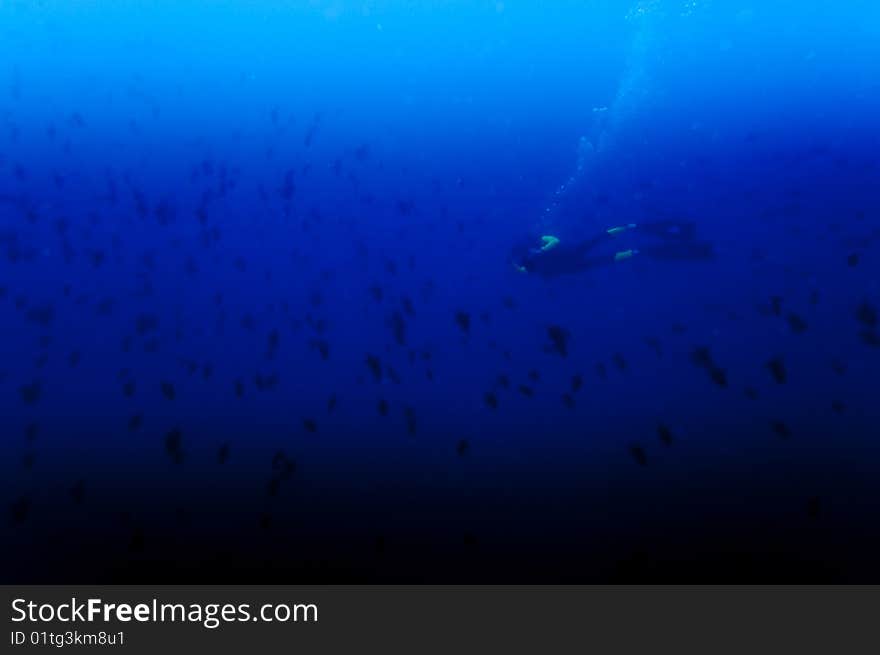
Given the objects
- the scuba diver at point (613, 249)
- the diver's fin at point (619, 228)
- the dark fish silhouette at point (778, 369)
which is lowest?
the dark fish silhouette at point (778, 369)

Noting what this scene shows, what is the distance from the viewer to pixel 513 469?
18.7 feet

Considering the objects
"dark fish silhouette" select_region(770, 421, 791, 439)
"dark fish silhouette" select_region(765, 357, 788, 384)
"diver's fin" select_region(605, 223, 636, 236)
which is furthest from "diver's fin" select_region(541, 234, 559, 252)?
"dark fish silhouette" select_region(770, 421, 791, 439)

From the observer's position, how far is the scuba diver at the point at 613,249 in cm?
867

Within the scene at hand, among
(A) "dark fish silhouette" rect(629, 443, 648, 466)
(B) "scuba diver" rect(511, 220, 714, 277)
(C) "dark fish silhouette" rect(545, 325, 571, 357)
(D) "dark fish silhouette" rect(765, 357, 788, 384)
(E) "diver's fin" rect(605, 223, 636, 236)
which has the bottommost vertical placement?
(A) "dark fish silhouette" rect(629, 443, 648, 466)

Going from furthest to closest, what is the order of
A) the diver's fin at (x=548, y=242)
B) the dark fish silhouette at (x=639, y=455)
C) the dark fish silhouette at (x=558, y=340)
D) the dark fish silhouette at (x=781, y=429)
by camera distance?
the diver's fin at (x=548, y=242) → the dark fish silhouette at (x=558, y=340) → the dark fish silhouette at (x=639, y=455) → the dark fish silhouette at (x=781, y=429)

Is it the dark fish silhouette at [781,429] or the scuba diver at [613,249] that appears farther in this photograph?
the scuba diver at [613,249]

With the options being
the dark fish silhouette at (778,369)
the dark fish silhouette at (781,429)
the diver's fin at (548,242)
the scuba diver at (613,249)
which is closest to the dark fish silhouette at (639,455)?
the dark fish silhouette at (781,429)

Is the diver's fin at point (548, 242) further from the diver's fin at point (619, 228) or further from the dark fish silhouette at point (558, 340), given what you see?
the dark fish silhouette at point (558, 340)

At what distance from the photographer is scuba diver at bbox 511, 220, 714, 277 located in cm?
867

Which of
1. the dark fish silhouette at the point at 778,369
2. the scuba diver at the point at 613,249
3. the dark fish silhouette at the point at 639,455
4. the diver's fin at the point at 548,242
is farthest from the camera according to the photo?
the diver's fin at the point at 548,242

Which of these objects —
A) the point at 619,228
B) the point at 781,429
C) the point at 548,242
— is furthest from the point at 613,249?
the point at 781,429

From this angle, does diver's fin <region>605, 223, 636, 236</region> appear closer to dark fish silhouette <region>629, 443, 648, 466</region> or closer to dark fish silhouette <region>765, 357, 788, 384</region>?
dark fish silhouette <region>765, 357, 788, 384</region>

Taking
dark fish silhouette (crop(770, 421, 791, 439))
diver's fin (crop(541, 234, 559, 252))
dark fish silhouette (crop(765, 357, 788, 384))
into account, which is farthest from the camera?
diver's fin (crop(541, 234, 559, 252))
